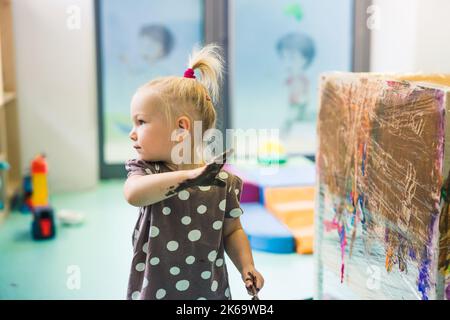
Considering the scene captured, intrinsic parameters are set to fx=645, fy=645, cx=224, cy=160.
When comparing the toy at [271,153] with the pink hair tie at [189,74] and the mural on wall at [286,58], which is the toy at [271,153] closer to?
the mural on wall at [286,58]

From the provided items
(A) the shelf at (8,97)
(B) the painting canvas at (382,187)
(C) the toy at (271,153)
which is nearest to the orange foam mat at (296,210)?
(C) the toy at (271,153)

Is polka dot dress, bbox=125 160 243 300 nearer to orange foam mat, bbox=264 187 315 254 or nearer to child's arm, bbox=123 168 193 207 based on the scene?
child's arm, bbox=123 168 193 207

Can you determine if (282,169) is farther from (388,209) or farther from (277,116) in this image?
(388,209)

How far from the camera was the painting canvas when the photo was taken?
97cm

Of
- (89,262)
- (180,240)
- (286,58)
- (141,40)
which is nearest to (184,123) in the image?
(180,240)

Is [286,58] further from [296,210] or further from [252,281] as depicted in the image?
[252,281]

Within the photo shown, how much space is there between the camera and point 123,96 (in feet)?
9.61

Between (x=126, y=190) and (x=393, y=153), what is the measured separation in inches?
19.4

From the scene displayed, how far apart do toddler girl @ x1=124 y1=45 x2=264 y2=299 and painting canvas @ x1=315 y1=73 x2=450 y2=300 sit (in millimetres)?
296

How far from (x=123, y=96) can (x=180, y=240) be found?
216cm

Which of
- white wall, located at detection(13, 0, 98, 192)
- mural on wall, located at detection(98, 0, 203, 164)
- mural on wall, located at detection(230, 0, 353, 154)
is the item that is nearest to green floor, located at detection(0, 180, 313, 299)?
white wall, located at detection(13, 0, 98, 192)

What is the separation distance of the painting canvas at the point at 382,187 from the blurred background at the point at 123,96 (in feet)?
0.99

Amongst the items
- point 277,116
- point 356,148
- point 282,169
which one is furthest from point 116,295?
point 277,116

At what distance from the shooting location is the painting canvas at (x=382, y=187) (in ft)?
3.19
